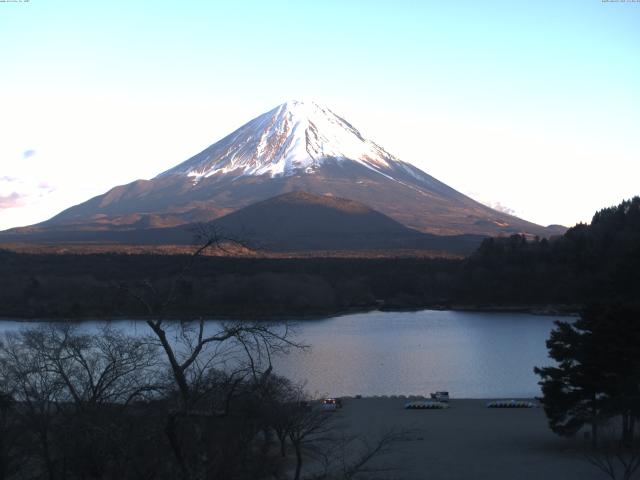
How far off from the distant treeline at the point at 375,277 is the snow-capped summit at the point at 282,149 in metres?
56.4

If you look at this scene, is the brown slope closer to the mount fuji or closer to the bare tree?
the mount fuji

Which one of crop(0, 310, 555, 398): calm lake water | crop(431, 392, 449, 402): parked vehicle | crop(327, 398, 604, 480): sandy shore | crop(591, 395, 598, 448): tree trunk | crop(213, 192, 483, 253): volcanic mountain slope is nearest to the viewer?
crop(327, 398, 604, 480): sandy shore

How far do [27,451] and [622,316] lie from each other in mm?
8389

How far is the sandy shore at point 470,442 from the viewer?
11.2 metres

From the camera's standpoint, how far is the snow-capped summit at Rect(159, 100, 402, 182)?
113438 mm

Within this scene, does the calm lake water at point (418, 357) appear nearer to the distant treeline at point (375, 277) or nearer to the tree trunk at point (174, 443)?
the distant treeline at point (375, 277)

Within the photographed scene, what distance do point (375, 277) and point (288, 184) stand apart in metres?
53.7

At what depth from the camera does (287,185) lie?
105375 mm

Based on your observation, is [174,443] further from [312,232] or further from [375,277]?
[312,232]

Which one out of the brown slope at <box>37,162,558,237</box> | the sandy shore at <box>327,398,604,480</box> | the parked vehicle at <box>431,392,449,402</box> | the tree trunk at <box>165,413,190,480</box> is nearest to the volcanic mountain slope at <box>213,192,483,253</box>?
the brown slope at <box>37,162,558,237</box>

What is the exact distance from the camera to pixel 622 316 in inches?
502

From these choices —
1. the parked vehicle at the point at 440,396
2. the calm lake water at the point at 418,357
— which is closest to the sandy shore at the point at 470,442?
the parked vehicle at the point at 440,396

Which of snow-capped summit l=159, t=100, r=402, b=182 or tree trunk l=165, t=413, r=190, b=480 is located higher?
snow-capped summit l=159, t=100, r=402, b=182

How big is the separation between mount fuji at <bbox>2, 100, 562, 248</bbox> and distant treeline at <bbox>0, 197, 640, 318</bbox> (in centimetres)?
3624
